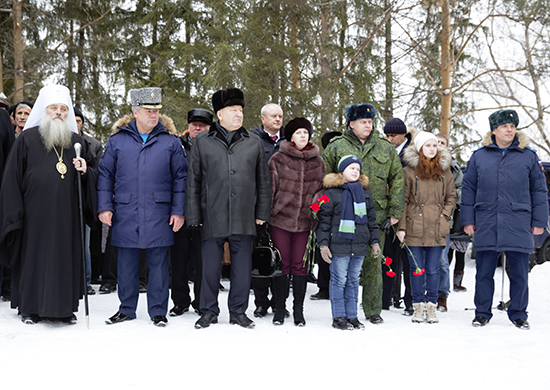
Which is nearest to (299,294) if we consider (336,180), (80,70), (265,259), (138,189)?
(265,259)

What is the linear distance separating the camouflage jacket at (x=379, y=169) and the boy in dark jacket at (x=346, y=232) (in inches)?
9.0

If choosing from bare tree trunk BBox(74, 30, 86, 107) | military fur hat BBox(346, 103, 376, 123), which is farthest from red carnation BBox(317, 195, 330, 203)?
bare tree trunk BBox(74, 30, 86, 107)

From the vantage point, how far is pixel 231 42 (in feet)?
40.6

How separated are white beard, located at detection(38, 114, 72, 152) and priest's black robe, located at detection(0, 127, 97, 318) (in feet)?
0.19

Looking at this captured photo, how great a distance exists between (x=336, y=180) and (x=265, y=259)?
3.47ft

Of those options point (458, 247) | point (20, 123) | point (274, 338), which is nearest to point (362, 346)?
point (274, 338)

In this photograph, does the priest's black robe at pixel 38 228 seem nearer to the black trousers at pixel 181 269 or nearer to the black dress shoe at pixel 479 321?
the black trousers at pixel 181 269

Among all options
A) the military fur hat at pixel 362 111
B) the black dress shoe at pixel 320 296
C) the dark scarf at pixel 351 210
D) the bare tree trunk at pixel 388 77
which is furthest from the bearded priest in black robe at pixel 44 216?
the bare tree trunk at pixel 388 77

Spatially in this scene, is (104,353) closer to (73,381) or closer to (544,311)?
(73,381)

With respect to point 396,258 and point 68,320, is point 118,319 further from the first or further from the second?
point 396,258

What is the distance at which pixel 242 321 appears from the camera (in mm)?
5152

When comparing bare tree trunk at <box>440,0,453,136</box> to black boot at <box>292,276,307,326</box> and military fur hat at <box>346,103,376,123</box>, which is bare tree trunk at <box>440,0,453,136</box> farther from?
black boot at <box>292,276,307,326</box>

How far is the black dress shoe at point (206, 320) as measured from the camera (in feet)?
16.6

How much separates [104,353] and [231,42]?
950 centimetres
